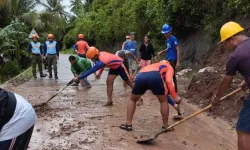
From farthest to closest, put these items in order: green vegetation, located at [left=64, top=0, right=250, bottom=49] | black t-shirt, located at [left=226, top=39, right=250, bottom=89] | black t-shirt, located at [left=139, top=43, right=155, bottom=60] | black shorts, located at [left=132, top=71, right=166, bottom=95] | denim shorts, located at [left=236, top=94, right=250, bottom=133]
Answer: black t-shirt, located at [left=139, top=43, right=155, bottom=60] → green vegetation, located at [left=64, top=0, right=250, bottom=49] → black shorts, located at [left=132, top=71, right=166, bottom=95] → denim shorts, located at [left=236, top=94, right=250, bottom=133] → black t-shirt, located at [left=226, top=39, right=250, bottom=89]

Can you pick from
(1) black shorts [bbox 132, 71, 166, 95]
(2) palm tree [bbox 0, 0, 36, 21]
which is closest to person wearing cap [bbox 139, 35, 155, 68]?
(1) black shorts [bbox 132, 71, 166, 95]

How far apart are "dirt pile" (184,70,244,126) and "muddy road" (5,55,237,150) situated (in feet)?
0.83

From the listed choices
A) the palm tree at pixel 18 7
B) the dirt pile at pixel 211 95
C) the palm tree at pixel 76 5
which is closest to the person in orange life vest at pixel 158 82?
the dirt pile at pixel 211 95

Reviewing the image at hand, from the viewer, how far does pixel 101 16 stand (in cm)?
3688

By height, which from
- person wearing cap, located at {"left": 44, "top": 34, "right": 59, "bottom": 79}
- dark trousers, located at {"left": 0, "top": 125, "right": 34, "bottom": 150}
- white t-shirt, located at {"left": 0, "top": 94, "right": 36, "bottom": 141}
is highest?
white t-shirt, located at {"left": 0, "top": 94, "right": 36, "bottom": 141}

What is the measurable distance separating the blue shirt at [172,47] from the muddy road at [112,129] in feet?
4.04

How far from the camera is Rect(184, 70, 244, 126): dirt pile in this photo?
8.08 m

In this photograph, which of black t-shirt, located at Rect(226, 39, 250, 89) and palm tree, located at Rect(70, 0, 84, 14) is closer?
black t-shirt, located at Rect(226, 39, 250, 89)

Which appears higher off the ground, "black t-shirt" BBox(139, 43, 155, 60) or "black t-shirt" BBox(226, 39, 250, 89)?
Result: "black t-shirt" BBox(226, 39, 250, 89)

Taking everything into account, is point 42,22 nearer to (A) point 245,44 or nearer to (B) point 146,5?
(B) point 146,5

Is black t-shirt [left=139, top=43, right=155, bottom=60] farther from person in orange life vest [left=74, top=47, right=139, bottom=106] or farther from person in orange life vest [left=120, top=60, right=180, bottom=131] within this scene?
person in orange life vest [left=120, top=60, right=180, bottom=131]

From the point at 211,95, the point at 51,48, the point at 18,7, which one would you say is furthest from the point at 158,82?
the point at 18,7

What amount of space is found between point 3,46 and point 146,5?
25.5 feet

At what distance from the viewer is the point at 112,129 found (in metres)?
7.06
